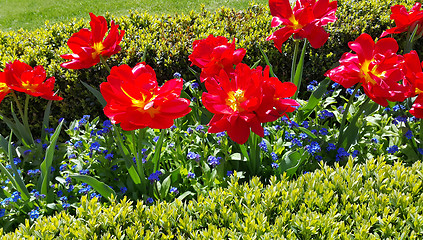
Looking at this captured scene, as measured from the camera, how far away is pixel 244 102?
178 centimetres

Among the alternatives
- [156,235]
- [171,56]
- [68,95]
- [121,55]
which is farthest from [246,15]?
[156,235]

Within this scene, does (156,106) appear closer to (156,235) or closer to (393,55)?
(156,235)

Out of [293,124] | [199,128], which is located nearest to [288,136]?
[293,124]

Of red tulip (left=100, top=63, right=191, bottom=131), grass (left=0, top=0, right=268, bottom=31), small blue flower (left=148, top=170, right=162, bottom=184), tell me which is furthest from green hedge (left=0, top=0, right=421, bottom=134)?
grass (left=0, top=0, right=268, bottom=31)

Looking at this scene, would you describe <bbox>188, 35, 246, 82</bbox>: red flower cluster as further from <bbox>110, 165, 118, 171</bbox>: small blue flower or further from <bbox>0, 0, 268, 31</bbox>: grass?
<bbox>0, 0, 268, 31</bbox>: grass

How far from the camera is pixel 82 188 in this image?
92.5 inches

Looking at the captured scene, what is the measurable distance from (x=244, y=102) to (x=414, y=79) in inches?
41.8

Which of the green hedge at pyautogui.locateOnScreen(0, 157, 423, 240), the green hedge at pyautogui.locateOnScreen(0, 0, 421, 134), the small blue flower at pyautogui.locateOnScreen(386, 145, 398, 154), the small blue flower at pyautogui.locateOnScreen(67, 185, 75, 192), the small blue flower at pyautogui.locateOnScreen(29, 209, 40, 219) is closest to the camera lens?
the green hedge at pyautogui.locateOnScreen(0, 157, 423, 240)

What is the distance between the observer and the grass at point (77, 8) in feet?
25.4

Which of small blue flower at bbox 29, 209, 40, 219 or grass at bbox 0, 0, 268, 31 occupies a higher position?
grass at bbox 0, 0, 268, 31

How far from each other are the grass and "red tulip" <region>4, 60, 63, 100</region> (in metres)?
5.34

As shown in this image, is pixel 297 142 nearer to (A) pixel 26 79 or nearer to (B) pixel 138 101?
(B) pixel 138 101

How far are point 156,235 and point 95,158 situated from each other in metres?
0.99

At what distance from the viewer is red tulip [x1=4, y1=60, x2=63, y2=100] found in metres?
2.45
